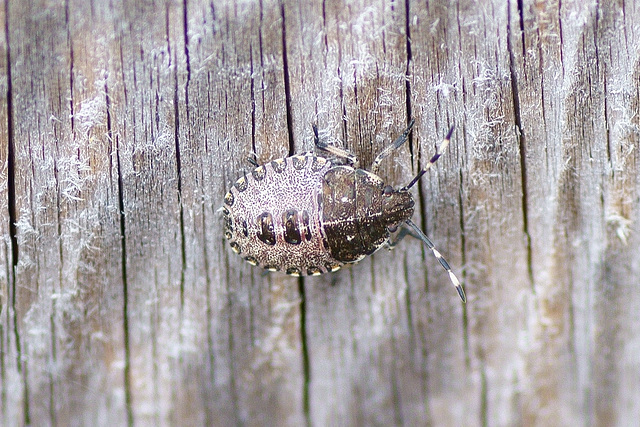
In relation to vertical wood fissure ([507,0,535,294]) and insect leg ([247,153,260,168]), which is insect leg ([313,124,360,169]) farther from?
vertical wood fissure ([507,0,535,294])

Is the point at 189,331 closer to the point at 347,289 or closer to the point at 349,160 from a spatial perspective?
the point at 347,289

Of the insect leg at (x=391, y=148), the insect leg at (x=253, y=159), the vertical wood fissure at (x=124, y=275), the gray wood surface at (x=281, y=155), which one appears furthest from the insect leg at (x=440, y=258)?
the vertical wood fissure at (x=124, y=275)

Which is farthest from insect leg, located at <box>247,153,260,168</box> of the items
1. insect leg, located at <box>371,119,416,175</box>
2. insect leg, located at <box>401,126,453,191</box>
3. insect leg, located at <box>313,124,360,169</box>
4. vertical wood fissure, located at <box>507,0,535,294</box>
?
vertical wood fissure, located at <box>507,0,535,294</box>

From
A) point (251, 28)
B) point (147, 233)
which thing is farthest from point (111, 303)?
point (251, 28)

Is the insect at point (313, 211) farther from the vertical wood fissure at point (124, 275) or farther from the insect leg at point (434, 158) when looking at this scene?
the vertical wood fissure at point (124, 275)

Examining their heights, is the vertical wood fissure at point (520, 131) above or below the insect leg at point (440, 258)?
above

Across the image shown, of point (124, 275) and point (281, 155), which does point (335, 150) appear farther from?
point (124, 275)
